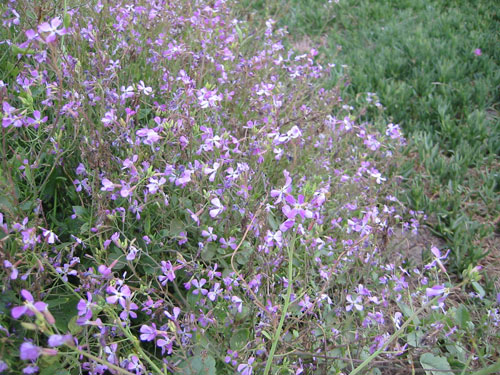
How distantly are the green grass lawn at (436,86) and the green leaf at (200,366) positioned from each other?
191 cm

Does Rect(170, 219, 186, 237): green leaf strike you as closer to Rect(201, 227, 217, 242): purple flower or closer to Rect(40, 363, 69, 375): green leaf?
Rect(201, 227, 217, 242): purple flower

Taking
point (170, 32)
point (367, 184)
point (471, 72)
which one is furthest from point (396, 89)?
point (170, 32)

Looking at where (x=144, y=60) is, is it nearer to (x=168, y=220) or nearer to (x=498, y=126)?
(x=168, y=220)

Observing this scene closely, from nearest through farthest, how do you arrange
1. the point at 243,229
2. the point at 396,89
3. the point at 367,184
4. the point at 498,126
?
the point at 243,229 < the point at 367,184 < the point at 498,126 < the point at 396,89

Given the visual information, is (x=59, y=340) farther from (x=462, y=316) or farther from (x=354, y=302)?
(x=462, y=316)

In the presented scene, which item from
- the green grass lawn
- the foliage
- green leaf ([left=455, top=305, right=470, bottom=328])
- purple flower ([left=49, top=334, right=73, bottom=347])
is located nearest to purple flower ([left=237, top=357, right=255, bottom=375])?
the foliage

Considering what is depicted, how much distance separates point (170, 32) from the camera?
104 inches

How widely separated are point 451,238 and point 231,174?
5.89 ft

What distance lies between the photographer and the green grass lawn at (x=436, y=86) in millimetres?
3012

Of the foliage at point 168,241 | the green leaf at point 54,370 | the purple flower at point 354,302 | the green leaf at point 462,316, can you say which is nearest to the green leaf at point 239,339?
the foliage at point 168,241

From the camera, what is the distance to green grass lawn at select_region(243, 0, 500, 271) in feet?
9.88

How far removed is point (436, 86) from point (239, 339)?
3365 mm

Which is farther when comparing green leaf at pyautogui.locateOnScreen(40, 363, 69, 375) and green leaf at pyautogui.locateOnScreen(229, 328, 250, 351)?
green leaf at pyautogui.locateOnScreen(229, 328, 250, 351)

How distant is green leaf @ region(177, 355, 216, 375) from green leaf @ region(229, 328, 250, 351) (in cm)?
15
